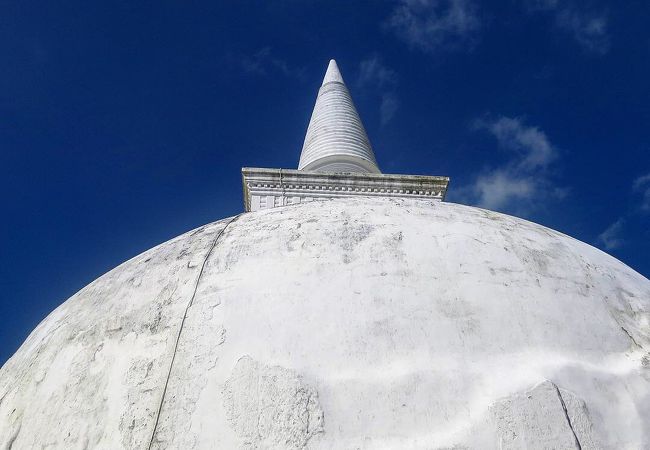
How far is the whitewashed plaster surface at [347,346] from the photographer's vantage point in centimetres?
240

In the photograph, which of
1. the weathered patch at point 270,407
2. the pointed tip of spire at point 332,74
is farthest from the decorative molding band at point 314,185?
the pointed tip of spire at point 332,74

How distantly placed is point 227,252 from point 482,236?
1.52 meters

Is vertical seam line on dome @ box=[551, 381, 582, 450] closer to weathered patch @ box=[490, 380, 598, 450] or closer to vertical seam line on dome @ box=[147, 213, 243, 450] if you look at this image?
weathered patch @ box=[490, 380, 598, 450]

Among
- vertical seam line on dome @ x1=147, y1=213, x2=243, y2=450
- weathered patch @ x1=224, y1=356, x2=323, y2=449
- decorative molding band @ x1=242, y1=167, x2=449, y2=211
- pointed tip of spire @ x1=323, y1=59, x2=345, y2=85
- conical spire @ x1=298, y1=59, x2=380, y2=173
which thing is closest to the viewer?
weathered patch @ x1=224, y1=356, x2=323, y2=449

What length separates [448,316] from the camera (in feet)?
9.04

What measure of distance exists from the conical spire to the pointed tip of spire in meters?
0.88

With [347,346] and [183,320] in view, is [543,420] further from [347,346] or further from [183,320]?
[183,320]

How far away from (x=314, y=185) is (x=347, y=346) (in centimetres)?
426

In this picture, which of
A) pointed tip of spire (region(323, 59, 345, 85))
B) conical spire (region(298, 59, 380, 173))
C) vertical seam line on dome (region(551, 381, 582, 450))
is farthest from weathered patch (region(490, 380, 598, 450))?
pointed tip of spire (region(323, 59, 345, 85))

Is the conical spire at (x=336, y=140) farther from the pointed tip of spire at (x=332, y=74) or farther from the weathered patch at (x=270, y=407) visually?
the weathered patch at (x=270, y=407)

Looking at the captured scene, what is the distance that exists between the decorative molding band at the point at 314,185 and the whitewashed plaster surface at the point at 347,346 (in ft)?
10.7

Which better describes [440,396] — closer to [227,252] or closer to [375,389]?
[375,389]

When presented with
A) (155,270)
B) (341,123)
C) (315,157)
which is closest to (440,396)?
(155,270)

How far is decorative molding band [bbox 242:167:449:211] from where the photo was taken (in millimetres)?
6734
